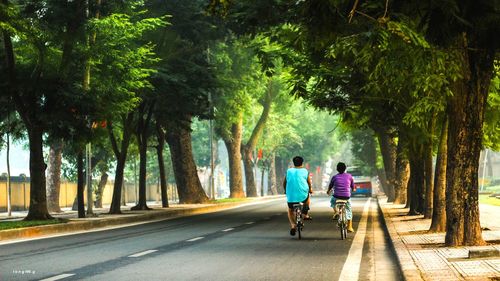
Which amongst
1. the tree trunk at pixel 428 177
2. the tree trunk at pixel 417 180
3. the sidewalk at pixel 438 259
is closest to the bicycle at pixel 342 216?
the sidewalk at pixel 438 259

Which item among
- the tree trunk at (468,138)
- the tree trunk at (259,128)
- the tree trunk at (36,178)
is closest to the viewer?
the tree trunk at (468,138)

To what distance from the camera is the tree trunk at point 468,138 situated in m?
14.9

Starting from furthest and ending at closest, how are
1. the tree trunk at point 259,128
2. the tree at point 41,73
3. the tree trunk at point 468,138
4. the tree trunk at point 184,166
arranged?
the tree trunk at point 259,128 → the tree trunk at point 184,166 → the tree at point 41,73 → the tree trunk at point 468,138

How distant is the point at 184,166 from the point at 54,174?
703 centimetres

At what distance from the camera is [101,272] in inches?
476

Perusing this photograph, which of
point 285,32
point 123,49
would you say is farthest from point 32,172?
point 285,32

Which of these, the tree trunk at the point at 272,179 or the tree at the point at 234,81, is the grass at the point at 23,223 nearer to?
the tree at the point at 234,81

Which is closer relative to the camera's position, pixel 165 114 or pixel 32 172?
pixel 32 172

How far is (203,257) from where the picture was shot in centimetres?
1455

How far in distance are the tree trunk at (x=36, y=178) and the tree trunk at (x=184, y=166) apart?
56.6 ft

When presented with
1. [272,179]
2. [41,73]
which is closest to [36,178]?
[41,73]

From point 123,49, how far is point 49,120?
4.33 meters

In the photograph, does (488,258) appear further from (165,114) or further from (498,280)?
(165,114)

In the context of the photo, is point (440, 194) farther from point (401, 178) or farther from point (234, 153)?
point (234, 153)
